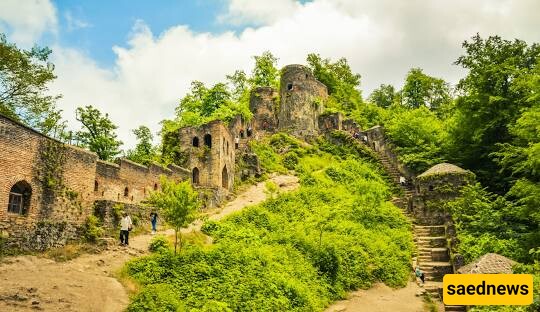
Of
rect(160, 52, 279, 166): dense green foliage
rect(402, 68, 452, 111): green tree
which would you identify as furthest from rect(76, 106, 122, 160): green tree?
rect(402, 68, 452, 111): green tree

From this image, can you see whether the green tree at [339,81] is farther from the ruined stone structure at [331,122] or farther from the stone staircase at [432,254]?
the stone staircase at [432,254]

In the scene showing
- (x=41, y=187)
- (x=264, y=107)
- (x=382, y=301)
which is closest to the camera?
(x=41, y=187)

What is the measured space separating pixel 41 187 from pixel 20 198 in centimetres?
100

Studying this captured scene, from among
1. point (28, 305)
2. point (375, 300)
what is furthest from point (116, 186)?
point (375, 300)

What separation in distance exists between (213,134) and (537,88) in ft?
65.7

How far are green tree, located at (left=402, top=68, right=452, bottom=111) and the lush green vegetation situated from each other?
29.2 metres

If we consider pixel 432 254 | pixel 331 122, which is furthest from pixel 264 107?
pixel 432 254

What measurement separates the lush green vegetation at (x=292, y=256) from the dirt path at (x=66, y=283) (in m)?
0.87

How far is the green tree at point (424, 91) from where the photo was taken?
56138 millimetres

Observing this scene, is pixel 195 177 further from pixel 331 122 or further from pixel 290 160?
pixel 331 122

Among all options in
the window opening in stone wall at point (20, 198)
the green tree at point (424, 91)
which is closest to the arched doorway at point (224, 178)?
the window opening in stone wall at point (20, 198)

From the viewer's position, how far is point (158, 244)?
17.6 metres

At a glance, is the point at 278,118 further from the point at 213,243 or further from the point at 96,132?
the point at 213,243

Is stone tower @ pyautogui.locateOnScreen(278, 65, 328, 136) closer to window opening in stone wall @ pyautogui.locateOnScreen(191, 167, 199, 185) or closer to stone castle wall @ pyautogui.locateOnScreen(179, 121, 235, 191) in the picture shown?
stone castle wall @ pyautogui.locateOnScreen(179, 121, 235, 191)
